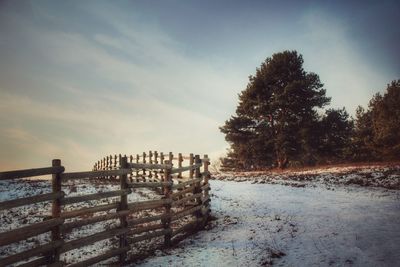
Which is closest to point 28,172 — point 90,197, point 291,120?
point 90,197

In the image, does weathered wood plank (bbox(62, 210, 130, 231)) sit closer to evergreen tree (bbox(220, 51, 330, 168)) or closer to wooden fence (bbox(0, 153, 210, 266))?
wooden fence (bbox(0, 153, 210, 266))

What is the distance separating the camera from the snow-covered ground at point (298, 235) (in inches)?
290

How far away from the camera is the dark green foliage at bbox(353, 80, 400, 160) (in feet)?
114

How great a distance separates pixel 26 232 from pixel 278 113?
3226 cm

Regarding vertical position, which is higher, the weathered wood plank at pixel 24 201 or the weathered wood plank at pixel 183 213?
the weathered wood plank at pixel 24 201

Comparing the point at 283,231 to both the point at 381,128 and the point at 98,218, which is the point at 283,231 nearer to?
the point at 98,218

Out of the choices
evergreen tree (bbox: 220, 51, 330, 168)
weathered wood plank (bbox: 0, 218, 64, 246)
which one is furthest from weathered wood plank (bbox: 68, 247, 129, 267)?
evergreen tree (bbox: 220, 51, 330, 168)

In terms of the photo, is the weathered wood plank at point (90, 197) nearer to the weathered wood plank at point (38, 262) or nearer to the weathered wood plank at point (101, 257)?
the weathered wood plank at point (38, 262)

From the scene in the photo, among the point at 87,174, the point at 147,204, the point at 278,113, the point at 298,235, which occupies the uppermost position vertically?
the point at 278,113

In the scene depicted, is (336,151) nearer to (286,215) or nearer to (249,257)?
(286,215)

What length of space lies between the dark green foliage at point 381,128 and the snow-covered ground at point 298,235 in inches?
905

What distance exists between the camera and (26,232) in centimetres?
559

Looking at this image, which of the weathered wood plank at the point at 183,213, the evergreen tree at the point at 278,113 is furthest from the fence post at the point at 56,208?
the evergreen tree at the point at 278,113

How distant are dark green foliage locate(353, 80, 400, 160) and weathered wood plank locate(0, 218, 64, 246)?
3639 centimetres
